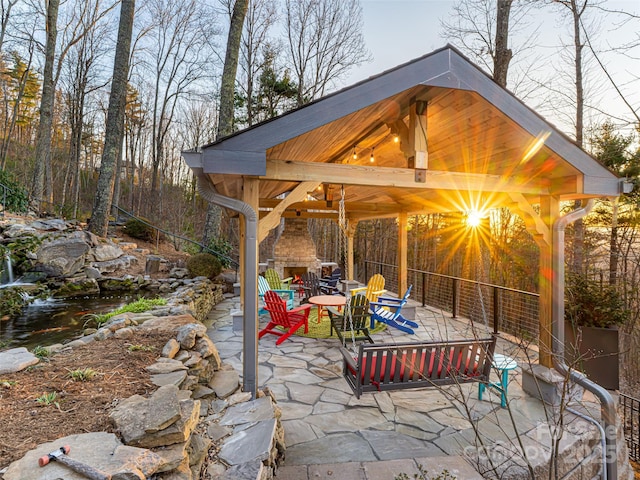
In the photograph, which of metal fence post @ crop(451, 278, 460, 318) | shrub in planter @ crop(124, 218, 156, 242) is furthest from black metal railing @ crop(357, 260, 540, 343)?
shrub in planter @ crop(124, 218, 156, 242)

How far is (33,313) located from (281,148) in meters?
5.69

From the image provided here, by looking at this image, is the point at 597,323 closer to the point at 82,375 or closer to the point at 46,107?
the point at 82,375

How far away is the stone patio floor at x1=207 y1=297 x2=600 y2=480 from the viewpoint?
2.43 meters

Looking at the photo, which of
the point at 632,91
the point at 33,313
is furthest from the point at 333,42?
the point at 33,313

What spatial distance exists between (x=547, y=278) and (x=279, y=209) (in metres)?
3.20

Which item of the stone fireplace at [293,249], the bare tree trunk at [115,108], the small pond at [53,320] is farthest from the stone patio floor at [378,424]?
the bare tree trunk at [115,108]

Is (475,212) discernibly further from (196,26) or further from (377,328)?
(196,26)

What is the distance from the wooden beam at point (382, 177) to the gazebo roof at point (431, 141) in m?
0.01

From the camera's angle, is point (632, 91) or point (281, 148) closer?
point (281, 148)

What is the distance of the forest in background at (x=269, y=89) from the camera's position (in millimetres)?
8242

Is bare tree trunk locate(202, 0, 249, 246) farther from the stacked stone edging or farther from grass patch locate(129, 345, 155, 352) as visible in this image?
the stacked stone edging

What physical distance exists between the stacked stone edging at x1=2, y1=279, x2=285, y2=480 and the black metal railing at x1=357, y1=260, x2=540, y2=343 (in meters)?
2.26

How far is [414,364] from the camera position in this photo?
3.01 metres

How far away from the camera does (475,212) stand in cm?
530
